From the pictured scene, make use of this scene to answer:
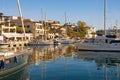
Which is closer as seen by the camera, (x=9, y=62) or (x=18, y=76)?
(x=9, y=62)

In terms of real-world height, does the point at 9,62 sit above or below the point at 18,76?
above

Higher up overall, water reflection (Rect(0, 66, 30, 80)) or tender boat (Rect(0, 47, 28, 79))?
tender boat (Rect(0, 47, 28, 79))

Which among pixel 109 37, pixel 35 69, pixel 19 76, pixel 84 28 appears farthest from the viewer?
A: pixel 84 28

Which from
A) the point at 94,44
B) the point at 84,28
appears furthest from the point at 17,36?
the point at 84,28

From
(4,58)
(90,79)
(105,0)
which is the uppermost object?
(105,0)

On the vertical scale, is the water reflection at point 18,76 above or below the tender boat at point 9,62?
below

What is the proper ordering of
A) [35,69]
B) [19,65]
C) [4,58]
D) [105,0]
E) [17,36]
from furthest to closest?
[17,36]
[105,0]
[35,69]
[19,65]
[4,58]

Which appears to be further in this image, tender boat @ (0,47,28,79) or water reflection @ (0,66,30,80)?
water reflection @ (0,66,30,80)

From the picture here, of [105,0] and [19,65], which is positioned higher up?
[105,0]

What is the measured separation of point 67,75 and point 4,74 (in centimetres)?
648

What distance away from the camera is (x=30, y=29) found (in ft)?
370

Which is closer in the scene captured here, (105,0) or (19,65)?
→ (19,65)

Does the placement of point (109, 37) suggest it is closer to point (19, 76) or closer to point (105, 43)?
point (105, 43)

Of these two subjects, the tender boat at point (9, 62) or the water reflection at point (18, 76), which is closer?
the tender boat at point (9, 62)
